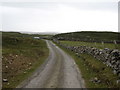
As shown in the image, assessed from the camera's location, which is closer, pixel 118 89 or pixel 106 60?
pixel 118 89

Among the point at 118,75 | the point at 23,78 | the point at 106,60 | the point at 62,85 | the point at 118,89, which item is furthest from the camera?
the point at 106,60

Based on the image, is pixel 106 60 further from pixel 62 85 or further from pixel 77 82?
pixel 62 85

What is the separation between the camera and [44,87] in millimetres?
18703

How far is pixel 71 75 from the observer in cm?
2380

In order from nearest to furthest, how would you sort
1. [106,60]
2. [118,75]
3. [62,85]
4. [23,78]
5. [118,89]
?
[118,89], [62,85], [118,75], [23,78], [106,60]

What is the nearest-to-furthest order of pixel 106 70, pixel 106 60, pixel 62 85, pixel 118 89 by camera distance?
pixel 118 89
pixel 62 85
pixel 106 70
pixel 106 60

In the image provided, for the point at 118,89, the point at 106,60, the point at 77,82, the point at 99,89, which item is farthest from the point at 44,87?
the point at 106,60

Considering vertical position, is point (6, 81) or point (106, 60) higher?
point (106, 60)

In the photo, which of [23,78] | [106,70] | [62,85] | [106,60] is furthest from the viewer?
[106,60]

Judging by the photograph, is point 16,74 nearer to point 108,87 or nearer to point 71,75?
point 71,75

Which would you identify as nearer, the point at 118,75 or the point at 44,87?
the point at 44,87

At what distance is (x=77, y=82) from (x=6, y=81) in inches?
314

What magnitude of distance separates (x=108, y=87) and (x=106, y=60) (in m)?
8.77

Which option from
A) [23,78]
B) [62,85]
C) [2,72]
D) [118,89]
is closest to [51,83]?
[62,85]
